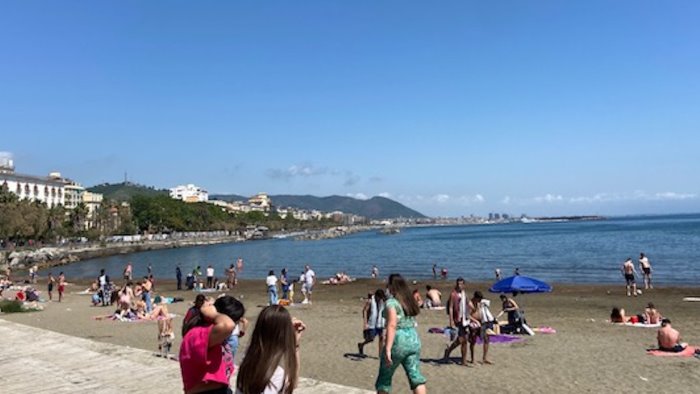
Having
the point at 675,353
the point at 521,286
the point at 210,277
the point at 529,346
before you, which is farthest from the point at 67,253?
the point at 675,353

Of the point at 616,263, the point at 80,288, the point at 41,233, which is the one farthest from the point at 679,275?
the point at 41,233

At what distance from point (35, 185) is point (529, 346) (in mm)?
144115

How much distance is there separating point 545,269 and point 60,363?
4054 centimetres

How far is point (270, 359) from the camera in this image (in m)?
3.57

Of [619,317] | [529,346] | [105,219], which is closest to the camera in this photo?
[529,346]

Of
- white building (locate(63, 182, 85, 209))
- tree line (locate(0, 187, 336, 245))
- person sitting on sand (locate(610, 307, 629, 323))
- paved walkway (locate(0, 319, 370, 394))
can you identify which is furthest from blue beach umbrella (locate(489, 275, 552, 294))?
white building (locate(63, 182, 85, 209))

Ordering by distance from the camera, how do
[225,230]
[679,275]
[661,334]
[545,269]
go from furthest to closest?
1. [225,230]
2. [545,269]
3. [679,275]
4. [661,334]

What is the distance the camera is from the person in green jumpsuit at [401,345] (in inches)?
242

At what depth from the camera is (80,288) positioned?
37875mm

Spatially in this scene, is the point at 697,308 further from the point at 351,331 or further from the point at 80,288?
the point at 80,288

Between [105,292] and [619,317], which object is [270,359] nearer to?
[619,317]

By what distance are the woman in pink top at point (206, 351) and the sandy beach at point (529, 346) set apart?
18.9ft

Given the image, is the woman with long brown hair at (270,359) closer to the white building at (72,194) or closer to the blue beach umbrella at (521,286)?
the blue beach umbrella at (521,286)

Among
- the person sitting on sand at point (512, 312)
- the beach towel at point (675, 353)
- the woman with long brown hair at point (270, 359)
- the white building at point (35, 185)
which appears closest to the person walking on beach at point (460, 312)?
the person sitting on sand at point (512, 312)
